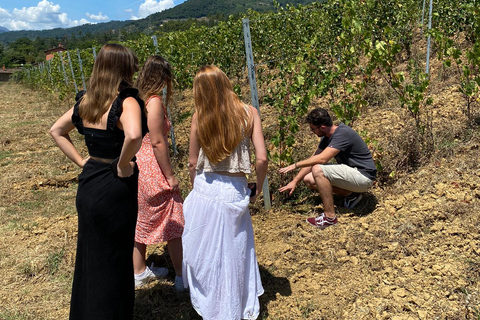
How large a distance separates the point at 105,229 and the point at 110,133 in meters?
0.52

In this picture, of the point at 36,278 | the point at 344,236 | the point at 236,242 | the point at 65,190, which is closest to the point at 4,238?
the point at 36,278

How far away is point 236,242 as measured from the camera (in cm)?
225

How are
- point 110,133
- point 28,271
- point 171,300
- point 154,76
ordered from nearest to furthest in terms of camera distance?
point 110,133
point 154,76
point 171,300
point 28,271

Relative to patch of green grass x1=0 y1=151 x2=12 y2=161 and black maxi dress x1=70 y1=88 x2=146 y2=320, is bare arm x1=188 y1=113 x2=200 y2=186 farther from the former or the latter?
patch of green grass x1=0 y1=151 x2=12 y2=161

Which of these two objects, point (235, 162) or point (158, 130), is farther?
point (158, 130)

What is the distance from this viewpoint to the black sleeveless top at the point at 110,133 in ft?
6.51

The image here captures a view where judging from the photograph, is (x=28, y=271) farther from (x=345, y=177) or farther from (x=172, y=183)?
(x=345, y=177)

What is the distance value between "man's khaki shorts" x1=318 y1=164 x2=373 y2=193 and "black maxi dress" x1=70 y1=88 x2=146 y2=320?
196 centimetres

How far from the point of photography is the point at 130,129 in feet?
6.30

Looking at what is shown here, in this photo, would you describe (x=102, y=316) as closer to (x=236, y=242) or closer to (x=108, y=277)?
(x=108, y=277)

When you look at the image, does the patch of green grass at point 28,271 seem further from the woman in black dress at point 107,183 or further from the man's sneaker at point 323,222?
the man's sneaker at point 323,222

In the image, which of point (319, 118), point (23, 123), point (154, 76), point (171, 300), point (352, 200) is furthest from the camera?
point (23, 123)

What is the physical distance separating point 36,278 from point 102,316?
142 cm

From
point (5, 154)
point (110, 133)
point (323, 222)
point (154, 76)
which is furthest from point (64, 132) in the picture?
point (5, 154)
